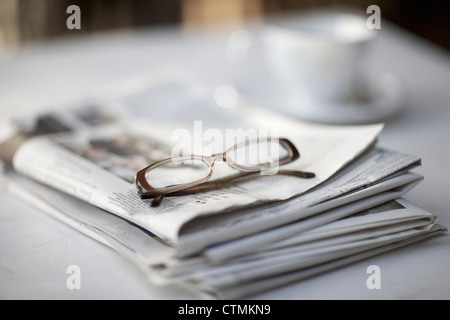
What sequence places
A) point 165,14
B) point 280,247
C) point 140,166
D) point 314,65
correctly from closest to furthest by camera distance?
point 280,247 < point 140,166 < point 314,65 < point 165,14

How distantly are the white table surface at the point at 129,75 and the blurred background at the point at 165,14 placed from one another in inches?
33.6

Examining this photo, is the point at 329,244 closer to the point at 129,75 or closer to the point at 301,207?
the point at 301,207

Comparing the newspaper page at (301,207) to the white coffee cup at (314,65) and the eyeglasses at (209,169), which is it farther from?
the white coffee cup at (314,65)

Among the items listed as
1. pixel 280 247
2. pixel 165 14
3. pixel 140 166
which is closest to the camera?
pixel 280 247

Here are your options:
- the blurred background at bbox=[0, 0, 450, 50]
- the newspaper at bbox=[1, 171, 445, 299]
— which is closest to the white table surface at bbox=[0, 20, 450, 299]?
the newspaper at bbox=[1, 171, 445, 299]

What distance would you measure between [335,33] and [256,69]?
20cm

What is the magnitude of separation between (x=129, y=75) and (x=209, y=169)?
0.59 m

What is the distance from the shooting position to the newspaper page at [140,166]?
1.42 feet

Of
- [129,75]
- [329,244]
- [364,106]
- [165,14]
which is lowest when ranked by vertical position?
[329,244]

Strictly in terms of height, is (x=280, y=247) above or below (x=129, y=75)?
below

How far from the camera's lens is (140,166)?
0.55m

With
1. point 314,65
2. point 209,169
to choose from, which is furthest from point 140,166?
point 314,65

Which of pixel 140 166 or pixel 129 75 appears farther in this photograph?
pixel 129 75
